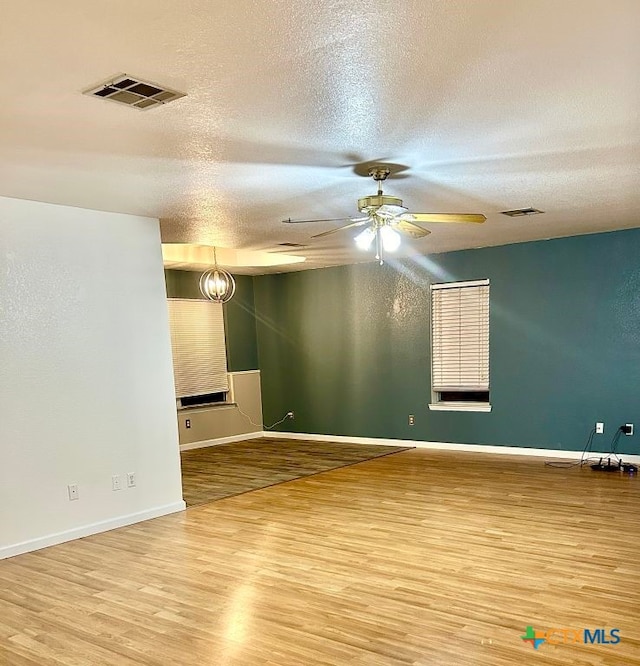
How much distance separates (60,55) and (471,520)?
3.96 m

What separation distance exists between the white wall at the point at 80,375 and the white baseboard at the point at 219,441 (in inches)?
118

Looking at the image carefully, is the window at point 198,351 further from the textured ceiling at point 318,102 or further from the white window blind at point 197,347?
the textured ceiling at point 318,102

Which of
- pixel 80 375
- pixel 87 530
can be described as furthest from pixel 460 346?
pixel 87 530

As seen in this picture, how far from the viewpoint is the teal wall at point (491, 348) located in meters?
6.25

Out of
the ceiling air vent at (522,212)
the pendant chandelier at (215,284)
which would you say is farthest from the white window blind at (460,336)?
the pendant chandelier at (215,284)

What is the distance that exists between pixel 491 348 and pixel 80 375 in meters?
4.62

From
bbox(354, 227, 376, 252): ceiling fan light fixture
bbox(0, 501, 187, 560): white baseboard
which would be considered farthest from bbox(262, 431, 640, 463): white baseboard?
bbox(354, 227, 376, 252): ceiling fan light fixture

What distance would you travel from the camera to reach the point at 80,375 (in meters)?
4.47

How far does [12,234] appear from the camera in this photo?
13.6 feet

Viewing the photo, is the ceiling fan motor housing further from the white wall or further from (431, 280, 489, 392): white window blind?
(431, 280, 489, 392): white window blind

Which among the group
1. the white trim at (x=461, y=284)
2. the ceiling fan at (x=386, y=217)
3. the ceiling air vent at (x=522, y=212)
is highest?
the ceiling air vent at (x=522, y=212)

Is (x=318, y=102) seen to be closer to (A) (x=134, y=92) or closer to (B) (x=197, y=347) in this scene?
(A) (x=134, y=92)

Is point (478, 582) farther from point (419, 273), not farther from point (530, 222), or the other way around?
point (419, 273)

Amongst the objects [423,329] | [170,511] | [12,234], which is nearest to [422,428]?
[423,329]
